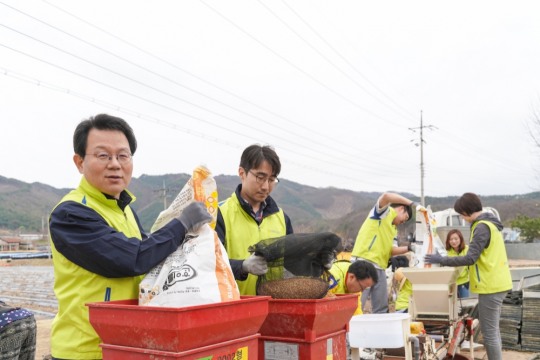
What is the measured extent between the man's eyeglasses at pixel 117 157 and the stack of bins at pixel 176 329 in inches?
21.0

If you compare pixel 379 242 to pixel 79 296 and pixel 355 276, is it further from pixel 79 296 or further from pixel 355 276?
pixel 79 296

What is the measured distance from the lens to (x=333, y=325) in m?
2.04

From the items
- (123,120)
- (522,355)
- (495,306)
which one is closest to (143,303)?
(123,120)

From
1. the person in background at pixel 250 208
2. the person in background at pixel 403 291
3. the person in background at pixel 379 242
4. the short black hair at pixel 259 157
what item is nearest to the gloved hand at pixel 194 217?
the person in background at pixel 250 208

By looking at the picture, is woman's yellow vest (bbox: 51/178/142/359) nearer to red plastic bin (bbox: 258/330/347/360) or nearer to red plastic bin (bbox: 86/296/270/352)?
red plastic bin (bbox: 86/296/270/352)

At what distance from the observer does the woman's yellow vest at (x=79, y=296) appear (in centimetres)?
174

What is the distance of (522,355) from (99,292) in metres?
6.67

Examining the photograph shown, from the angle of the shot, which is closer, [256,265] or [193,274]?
[193,274]

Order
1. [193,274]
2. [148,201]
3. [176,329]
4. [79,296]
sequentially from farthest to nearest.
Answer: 1. [148,201]
2. [79,296]
3. [193,274]
4. [176,329]

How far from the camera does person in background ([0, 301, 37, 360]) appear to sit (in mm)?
2332

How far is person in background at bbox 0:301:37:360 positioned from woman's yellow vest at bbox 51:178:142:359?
674 mm

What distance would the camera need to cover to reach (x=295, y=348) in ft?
6.28

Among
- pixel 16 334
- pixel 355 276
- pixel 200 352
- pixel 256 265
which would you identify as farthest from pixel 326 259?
pixel 355 276

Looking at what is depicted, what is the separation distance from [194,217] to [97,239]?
311 mm
